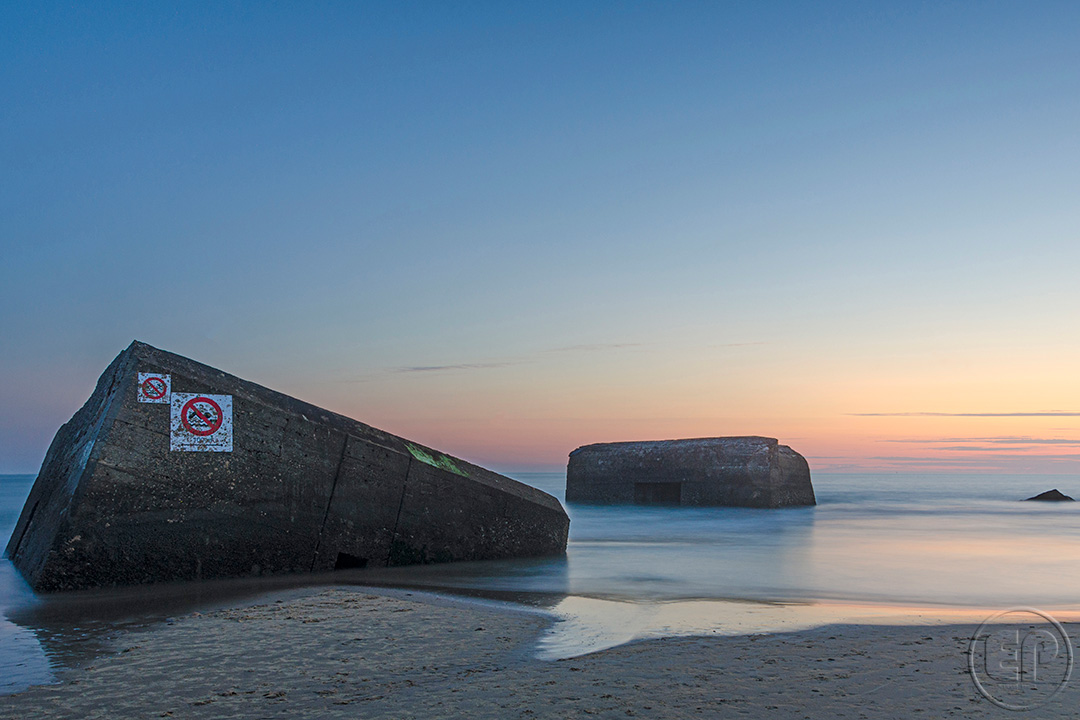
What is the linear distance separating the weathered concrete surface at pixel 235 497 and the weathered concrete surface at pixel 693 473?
12707 mm

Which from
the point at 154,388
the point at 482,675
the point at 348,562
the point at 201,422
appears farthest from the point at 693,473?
the point at 482,675

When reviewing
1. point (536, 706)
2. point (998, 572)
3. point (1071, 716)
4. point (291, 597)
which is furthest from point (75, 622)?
point (998, 572)

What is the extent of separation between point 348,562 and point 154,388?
2.10 metres

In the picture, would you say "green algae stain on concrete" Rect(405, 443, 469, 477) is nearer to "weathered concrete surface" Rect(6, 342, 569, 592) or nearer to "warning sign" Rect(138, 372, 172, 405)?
"weathered concrete surface" Rect(6, 342, 569, 592)

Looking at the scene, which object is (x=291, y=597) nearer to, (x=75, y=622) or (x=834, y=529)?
(x=75, y=622)

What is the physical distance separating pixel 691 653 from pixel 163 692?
2.26m

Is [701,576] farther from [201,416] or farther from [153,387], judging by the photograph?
[153,387]

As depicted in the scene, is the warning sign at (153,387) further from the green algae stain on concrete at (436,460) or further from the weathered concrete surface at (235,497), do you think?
the green algae stain on concrete at (436,460)

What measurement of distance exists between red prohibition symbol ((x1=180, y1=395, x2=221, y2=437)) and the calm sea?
1151 mm

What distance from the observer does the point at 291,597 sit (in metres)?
5.10

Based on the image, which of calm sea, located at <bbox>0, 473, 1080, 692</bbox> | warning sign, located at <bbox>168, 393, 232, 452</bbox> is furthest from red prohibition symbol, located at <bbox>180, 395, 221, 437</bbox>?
calm sea, located at <bbox>0, 473, 1080, 692</bbox>

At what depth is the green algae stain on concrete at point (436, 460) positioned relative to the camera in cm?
703

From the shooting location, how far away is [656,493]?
2034cm

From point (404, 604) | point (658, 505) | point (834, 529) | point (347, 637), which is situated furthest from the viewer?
point (658, 505)
